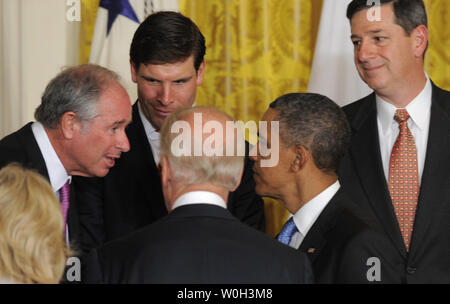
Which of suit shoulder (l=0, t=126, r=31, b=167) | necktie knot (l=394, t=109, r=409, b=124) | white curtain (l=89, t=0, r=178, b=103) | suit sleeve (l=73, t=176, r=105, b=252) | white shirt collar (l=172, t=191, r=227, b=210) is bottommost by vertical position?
suit sleeve (l=73, t=176, r=105, b=252)

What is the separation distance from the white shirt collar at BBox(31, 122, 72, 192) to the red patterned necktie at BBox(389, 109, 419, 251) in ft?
3.97

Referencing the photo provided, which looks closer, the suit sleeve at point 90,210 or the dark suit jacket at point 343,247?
the dark suit jacket at point 343,247

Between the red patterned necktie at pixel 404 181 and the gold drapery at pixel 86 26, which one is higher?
the gold drapery at pixel 86 26

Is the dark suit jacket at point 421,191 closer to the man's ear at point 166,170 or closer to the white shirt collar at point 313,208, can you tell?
the white shirt collar at point 313,208

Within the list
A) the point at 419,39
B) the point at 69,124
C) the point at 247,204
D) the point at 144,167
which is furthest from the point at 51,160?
the point at 419,39

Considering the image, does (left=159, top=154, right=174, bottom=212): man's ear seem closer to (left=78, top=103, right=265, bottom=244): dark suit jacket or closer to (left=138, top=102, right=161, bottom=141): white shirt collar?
(left=78, top=103, right=265, bottom=244): dark suit jacket

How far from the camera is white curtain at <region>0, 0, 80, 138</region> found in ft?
13.0

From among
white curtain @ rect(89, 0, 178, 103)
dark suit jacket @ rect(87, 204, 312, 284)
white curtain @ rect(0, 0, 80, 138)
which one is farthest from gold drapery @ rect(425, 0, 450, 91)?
dark suit jacket @ rect(87, 204, 312, 284)

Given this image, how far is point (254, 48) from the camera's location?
3.98 m

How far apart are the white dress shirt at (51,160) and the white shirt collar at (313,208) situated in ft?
2.82

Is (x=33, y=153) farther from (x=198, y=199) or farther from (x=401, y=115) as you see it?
(x=401, y=115)

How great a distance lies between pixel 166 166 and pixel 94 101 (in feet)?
2.62

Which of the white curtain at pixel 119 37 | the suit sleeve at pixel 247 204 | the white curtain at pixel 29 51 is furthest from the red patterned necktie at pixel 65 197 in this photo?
the white curtain at pixel 29 51

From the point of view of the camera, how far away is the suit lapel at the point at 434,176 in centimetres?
273
